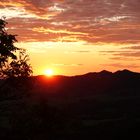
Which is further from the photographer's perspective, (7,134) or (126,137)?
(126,137)

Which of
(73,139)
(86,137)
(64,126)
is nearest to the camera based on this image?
(64,126)

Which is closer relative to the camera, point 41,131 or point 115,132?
point 41,131

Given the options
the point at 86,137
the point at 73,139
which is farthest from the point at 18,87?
the point at 86,137

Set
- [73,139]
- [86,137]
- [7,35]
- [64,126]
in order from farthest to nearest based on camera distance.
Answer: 1. [86,137]
2. [73,139]
3. [64,126]
4. [7,35]

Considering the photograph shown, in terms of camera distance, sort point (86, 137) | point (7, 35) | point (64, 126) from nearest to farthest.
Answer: point (7, 35) < point (64, 126) < point (86, 137)

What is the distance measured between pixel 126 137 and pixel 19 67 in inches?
2779

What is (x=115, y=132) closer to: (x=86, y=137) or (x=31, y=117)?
(x=86, y=137)

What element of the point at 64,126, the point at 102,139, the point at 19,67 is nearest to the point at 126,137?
the point at 102,139

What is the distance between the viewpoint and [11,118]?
55719mm

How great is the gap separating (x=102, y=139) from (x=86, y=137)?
17.8 ft

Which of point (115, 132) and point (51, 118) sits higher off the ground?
point (51, 118)

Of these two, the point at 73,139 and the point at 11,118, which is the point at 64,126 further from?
the point at 73,139

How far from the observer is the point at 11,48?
53625 mm

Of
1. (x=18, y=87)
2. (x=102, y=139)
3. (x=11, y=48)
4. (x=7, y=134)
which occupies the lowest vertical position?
(x=102, y=139)
